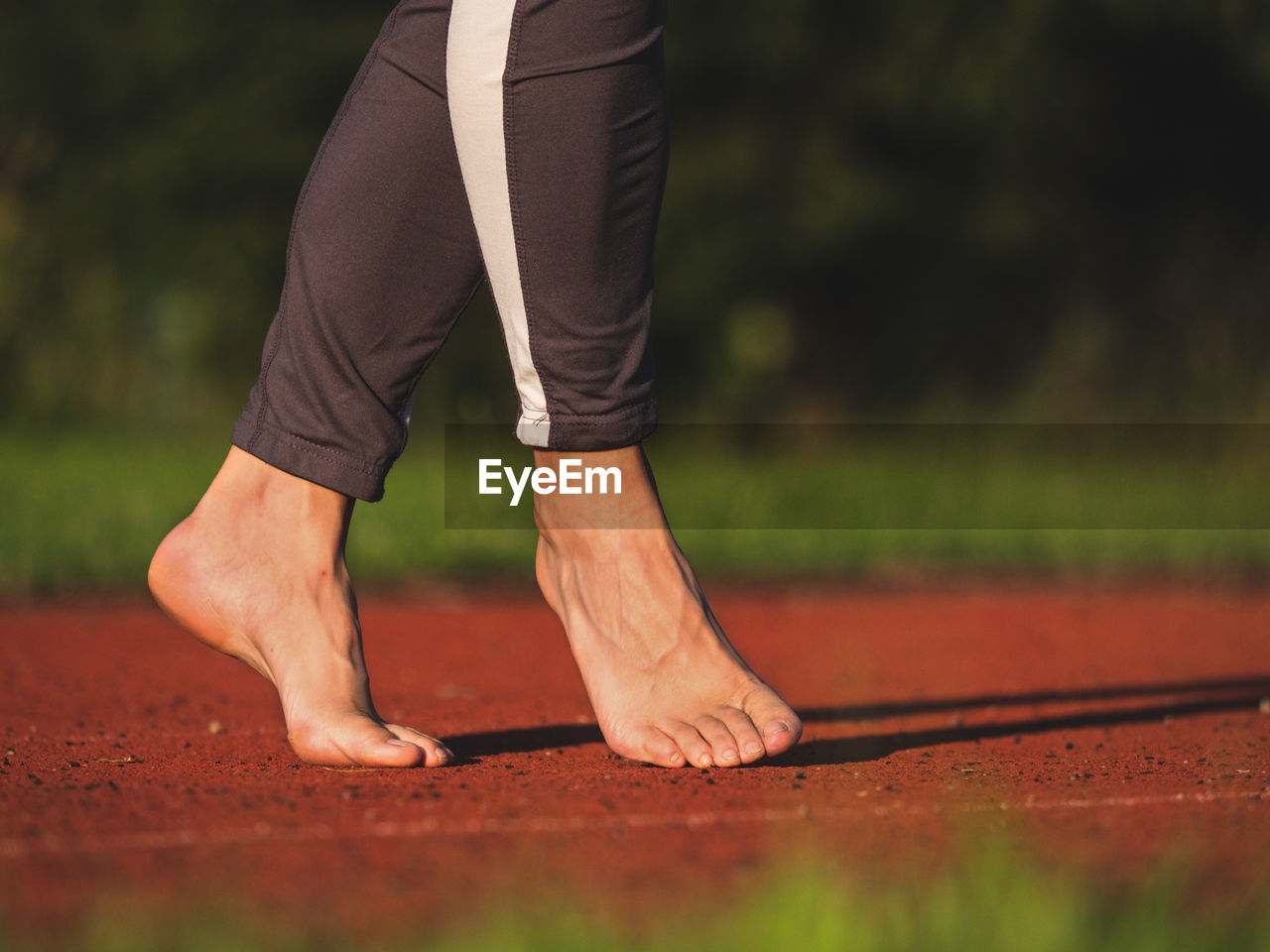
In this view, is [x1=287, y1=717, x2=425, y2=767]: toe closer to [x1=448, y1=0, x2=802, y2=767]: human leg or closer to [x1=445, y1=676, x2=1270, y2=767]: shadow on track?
[x1=445, y1=676, x2=1270, y2=767]: shadow on track

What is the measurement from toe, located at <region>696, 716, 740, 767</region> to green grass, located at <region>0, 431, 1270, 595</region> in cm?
218

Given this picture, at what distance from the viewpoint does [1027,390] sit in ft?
32.7

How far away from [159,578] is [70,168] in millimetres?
11042

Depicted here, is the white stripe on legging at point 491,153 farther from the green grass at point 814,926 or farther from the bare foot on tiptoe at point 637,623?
the green grass at point 814,926

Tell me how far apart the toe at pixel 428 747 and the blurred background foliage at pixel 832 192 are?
8.82 metres

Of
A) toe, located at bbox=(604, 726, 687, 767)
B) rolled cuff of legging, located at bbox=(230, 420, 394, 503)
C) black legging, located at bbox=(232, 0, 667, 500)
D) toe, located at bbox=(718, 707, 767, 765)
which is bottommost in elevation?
toe, located at bbox=(604, 726, 687, 767)

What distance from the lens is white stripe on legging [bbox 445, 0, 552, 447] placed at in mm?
1697

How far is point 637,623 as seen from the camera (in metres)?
1.86

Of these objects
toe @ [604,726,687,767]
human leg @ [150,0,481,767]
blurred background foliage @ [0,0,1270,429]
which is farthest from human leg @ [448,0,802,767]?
blurred background foliage @ [0,0,1270,429]

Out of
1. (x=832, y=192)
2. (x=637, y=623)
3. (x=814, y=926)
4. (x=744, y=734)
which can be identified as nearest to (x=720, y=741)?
(x=744, y=734)

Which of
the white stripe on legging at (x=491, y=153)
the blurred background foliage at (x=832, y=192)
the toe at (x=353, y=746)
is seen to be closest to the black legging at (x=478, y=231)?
the white stripe on legging at (x=491, y=153)

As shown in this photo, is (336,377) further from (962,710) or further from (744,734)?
(962,710)

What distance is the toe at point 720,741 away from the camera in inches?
67.7

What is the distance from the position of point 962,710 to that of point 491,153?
1117mm
